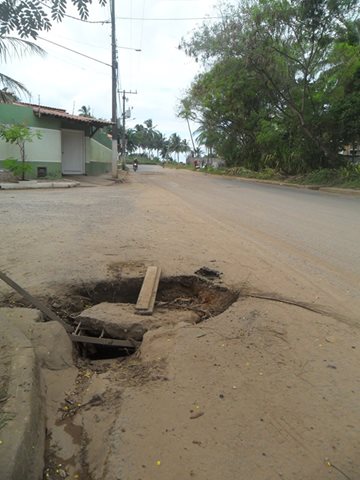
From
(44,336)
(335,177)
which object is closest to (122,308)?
(44,336)

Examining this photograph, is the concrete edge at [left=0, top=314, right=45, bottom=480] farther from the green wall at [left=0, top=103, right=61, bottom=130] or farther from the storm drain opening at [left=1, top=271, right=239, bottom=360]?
the green wall at [left=0, top=103, right=61, bottom=130]

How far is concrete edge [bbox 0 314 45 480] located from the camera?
Result: 1.91 metres

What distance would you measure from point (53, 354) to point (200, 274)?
2231 mm

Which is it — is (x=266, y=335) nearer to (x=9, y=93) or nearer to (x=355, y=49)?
(x=9, y=93)

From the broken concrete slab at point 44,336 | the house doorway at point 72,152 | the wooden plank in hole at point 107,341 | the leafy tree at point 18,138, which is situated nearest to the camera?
the broken concrete slab at point 44,336

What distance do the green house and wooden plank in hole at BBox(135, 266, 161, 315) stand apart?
1388 centimetres

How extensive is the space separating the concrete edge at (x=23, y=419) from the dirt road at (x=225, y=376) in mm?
124

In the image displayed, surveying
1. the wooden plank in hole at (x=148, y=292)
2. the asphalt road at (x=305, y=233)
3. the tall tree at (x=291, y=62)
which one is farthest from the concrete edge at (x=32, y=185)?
the wooden plank in hole at (x=148, y=292)

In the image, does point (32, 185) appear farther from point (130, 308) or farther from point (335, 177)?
point (335, 177)

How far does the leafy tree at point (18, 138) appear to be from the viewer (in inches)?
629

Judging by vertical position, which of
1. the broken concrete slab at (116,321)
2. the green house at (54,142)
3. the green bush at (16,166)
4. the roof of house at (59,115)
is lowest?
the broken concrete slab at (116,321)

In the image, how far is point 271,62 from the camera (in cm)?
1844

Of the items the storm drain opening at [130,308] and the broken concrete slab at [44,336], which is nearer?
the broken concrete slab at [44,336]

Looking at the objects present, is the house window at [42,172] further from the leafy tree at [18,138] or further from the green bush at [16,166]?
the green bush at [16,166]
